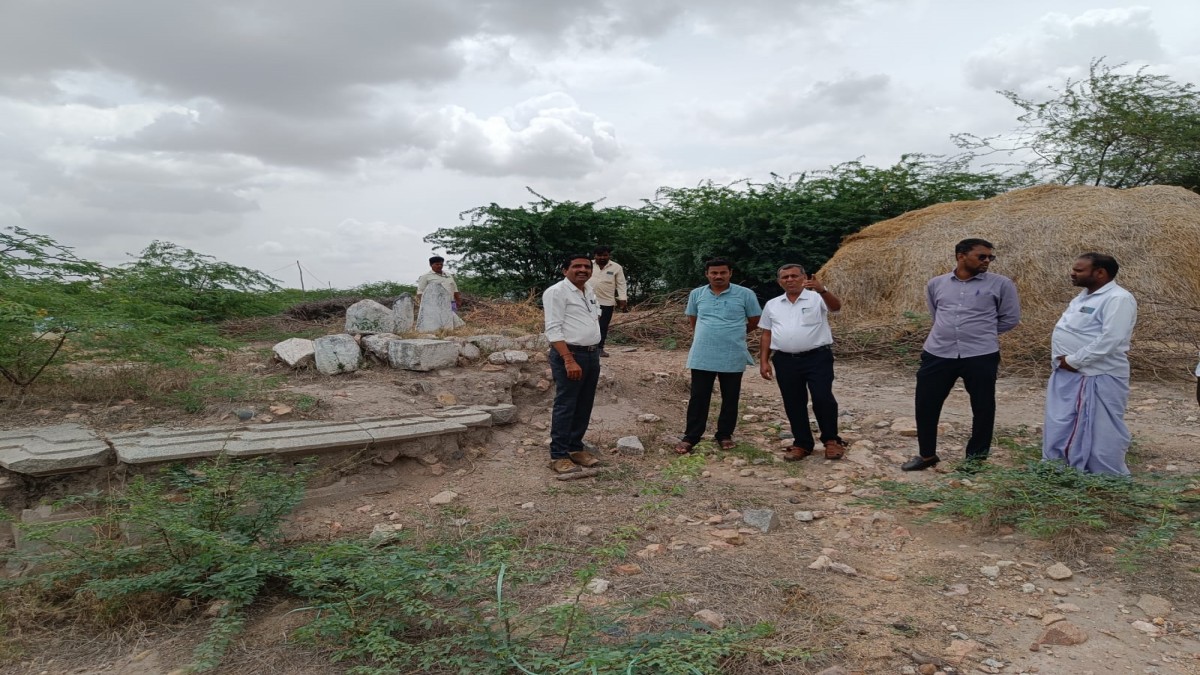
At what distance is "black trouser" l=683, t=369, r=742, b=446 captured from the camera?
512 cm

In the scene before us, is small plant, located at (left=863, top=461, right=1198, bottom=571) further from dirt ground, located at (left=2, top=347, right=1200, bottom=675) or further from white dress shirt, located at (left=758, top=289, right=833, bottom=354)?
white dress shirt, located at (left=758, top=289, right=833, bottom=354)

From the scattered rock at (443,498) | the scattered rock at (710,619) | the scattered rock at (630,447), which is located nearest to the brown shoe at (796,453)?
the scattered rock at (630,447)

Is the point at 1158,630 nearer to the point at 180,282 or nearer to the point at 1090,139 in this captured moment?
the point at 180,282

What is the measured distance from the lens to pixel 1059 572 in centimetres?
293

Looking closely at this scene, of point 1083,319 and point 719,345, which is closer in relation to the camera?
point 1083,319

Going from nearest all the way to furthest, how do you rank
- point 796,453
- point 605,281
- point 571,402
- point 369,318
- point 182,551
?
point 182,551
point 571,402
point 796,453
point 369,318
point 605,281

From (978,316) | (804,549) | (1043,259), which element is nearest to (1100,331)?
(978,316)

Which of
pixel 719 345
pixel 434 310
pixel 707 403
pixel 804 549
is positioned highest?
pixel 434 310

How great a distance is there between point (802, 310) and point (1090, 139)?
41.9 feet

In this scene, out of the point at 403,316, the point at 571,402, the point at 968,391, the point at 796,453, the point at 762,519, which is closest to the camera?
the point at 762,519

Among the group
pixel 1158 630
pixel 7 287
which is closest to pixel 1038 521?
pixel 1158 630

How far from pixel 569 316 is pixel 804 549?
6.82ft

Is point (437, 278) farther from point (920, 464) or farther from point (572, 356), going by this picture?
point (920, 464)

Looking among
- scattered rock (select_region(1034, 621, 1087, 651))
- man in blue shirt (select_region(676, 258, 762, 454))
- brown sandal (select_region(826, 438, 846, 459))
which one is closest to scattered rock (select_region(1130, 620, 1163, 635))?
scattered rock (select_region(1034, 621, 1087, 651))
